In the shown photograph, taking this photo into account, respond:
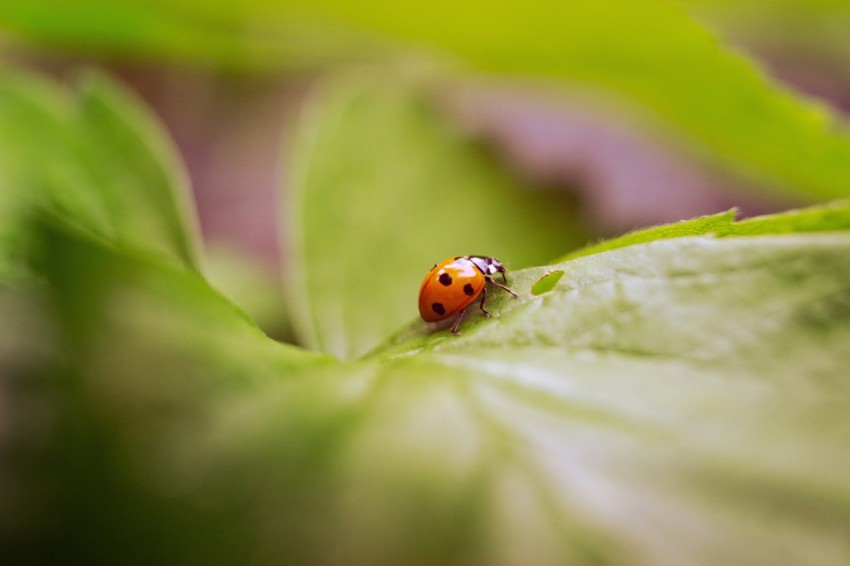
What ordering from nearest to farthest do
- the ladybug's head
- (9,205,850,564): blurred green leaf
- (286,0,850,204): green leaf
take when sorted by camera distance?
(9,205,850,564): blurred green leaf, the ladybug's head, (286,0,850,204): green leaf

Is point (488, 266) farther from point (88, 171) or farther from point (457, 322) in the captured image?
point (88, 171)

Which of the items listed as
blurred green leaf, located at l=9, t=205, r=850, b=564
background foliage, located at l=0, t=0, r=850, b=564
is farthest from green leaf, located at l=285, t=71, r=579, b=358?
blurred green leaf, located at l=9, t=205, r=850, b=564

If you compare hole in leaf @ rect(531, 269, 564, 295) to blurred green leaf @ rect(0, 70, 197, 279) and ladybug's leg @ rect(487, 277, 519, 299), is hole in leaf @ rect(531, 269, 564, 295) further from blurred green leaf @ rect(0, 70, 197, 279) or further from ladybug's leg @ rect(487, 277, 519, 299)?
blurred green leaf @ rect(0, 70, 197, 279)

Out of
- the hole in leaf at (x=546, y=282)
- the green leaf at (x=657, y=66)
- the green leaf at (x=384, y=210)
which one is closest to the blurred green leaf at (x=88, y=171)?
the green leaf at (x=384, y=210)

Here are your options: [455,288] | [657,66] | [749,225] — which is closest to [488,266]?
[455,288]

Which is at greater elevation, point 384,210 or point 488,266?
point 384,210

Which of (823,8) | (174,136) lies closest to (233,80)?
(174,136)
